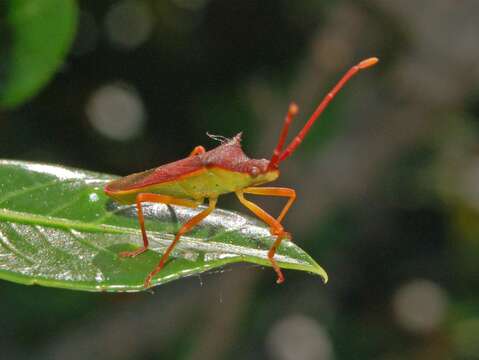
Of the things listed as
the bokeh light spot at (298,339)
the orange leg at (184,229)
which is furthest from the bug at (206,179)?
the bokeh light spot at (298,339)

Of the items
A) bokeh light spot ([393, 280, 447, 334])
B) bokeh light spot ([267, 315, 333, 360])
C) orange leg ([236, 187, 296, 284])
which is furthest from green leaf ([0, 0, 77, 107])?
bokeh light spot ([393, 280, 447, 334])

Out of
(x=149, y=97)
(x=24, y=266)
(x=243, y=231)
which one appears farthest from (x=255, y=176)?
(x=149, y=97)

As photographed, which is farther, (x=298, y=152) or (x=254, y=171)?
(x=298, y=152)

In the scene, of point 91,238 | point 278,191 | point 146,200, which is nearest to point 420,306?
point 278,191

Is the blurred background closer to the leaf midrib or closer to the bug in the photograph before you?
the bug

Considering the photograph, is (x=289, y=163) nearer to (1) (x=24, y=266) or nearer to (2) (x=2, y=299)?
(2) (x=2, y=299)

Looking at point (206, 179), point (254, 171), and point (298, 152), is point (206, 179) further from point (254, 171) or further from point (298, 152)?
point (298, 152)
